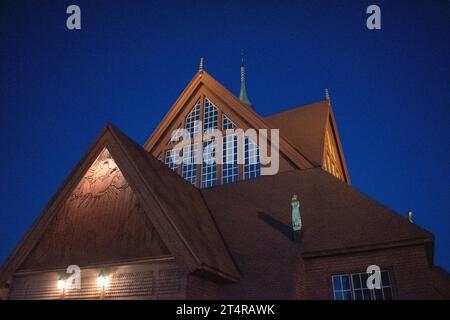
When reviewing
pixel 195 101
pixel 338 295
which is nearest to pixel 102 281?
pixel 338 295

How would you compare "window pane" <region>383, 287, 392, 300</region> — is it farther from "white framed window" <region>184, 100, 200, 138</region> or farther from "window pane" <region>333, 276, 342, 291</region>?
"white framed window" <region>184, 100, 200, 138</region>

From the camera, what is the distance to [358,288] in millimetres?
11836

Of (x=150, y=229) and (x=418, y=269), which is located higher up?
(x=150, y=229)

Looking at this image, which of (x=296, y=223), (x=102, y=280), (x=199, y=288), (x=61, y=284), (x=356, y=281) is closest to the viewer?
(x=199, y=288)

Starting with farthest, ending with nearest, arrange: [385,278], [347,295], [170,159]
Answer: [170,159] < [347,295] < [385,278]

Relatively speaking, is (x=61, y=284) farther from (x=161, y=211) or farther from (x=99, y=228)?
(x=161, y=211)

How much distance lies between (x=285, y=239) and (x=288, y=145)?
18.0 feet

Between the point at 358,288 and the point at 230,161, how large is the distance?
29.0 ft

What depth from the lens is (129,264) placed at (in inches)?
451

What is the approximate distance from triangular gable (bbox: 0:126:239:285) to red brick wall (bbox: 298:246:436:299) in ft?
8.43

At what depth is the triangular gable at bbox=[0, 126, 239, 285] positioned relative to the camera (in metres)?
10.8

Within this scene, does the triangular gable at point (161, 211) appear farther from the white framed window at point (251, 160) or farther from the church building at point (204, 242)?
the white framed window at point (251, 160)

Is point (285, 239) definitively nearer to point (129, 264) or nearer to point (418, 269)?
point (418, 269)

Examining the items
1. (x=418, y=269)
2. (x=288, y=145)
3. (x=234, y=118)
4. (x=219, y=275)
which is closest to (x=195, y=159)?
(x=234, y=118)
